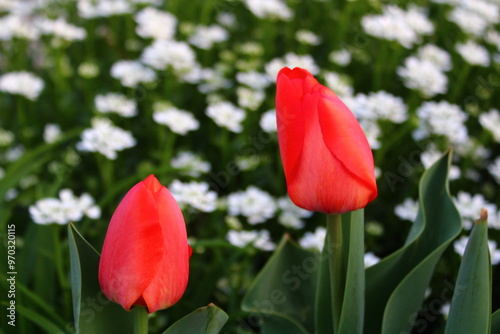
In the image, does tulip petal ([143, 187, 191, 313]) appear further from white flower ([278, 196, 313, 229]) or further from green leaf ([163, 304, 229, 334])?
white flower ([278, 196, 313, 229])

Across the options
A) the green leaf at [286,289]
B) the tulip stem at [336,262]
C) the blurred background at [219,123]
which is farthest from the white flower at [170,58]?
the tulip stem at [336,262]

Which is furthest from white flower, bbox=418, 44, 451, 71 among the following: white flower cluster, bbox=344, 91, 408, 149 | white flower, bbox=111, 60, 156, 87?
white flower, bbox=111, 60, 156, 87

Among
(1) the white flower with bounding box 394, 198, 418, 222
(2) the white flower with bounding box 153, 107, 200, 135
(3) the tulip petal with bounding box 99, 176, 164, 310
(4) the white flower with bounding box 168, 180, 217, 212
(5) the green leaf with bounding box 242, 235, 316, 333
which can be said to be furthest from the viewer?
(2) the white flower with bounding box 153, 107, 200, 135

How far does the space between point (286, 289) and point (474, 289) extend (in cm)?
29

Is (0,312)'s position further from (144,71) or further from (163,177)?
(144,71)

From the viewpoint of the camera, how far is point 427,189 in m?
0.83

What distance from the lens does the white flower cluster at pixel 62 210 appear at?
107 centimetres

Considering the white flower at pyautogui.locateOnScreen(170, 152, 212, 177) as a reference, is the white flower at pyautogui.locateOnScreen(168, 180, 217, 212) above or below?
above

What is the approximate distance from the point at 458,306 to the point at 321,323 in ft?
0.61

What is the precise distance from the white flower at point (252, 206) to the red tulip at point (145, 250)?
694 millimetres

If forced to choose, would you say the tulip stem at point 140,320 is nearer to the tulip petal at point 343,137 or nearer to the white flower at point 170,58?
the tulip petal at point 343,137

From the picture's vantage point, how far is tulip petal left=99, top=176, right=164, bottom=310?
54cm

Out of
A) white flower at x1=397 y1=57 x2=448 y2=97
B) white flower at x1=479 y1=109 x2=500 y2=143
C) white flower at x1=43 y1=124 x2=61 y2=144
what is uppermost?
white flower at x1=397 y1=57 x2=448 y2=97

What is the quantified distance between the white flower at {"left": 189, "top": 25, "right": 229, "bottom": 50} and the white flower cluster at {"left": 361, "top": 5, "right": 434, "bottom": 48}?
0.42 meters
